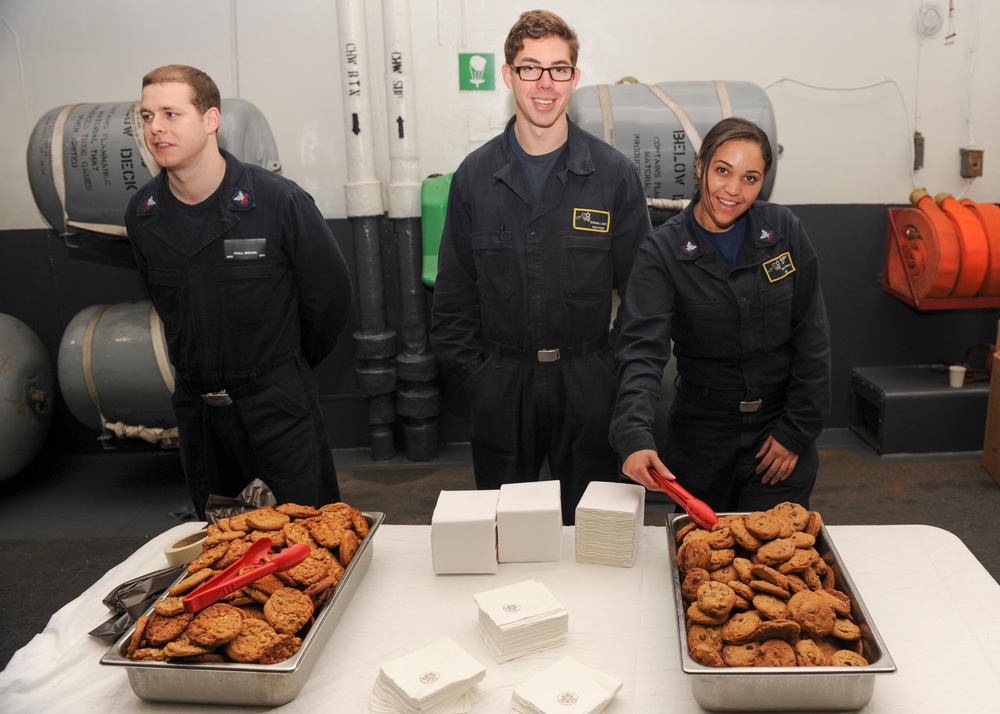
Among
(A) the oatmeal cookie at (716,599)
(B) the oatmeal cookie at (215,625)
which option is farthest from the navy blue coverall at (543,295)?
(B) the oatmeal cookie at (215,625)

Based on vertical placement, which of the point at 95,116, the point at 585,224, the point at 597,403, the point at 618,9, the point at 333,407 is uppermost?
the point at 618,9

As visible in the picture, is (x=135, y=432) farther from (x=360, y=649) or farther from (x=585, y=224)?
(x=360, y=649)

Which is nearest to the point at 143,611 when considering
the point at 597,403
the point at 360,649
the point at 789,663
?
the point at 360,649

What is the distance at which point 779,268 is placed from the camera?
6.48 ft

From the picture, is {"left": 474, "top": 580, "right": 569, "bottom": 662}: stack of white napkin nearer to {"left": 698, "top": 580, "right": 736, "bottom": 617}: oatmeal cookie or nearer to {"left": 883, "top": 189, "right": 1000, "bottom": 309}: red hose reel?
{"left": 698, "top": 580, "right": 736, "bottom": 617}: oatmeal cookie

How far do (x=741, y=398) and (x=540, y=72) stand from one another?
3.36 feet

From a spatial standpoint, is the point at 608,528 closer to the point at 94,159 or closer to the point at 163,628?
the point at 163,628

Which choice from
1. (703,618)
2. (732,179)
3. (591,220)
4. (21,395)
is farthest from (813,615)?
(21,395)

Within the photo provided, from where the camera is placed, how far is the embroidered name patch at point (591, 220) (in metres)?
2.34

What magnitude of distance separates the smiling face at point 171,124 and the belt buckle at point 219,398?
2.11 feet

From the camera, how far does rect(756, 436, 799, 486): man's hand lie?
2035 mm

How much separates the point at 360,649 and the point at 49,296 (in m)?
3.65

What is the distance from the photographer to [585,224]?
7.72ft

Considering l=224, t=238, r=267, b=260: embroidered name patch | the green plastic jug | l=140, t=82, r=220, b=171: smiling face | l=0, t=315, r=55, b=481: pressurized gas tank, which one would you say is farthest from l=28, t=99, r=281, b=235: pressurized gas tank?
l=224, t=238, r=267, b=260: embroidered name patch
